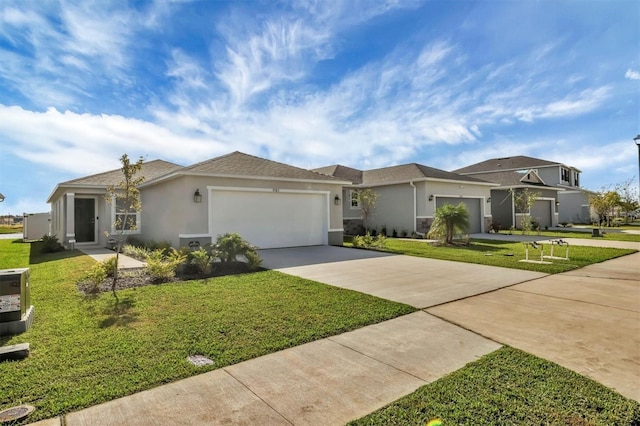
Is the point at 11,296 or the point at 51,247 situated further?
the point at 51,247

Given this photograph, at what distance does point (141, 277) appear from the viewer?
25.8 feet

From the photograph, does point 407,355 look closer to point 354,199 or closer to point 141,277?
point 141,277

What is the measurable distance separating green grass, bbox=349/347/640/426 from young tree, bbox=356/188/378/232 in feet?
55.0

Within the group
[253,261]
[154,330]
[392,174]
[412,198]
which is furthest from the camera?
[392,174]

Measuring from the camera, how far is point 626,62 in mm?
10812

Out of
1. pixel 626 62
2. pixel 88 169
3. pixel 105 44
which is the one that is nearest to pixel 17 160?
pixel 88 169

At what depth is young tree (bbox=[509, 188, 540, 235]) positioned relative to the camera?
2156 cm

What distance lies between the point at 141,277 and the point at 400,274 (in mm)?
6095

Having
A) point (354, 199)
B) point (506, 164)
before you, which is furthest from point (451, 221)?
point (506, 164)

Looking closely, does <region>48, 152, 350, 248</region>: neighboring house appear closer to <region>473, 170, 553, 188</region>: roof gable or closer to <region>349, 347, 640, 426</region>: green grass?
<region>349, 347, 640, 426</region>: green grass

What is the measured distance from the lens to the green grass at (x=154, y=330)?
121 inches

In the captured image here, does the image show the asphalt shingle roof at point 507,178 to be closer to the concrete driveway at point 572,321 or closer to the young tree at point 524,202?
the young tree at point 524,202

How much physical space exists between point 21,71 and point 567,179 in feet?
144

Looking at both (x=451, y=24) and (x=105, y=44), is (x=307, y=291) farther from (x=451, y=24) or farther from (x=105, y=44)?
(x=451, y=24)
